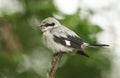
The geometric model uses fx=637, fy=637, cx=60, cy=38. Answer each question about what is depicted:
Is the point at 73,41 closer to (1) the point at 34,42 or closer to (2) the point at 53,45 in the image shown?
(2) the point at 53,45

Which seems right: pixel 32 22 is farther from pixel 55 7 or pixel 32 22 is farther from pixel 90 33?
pixel 90 33

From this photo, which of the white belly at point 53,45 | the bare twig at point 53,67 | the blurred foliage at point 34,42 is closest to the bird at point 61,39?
the white belly at point 53,45

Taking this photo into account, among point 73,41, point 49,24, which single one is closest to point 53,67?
point 73,41

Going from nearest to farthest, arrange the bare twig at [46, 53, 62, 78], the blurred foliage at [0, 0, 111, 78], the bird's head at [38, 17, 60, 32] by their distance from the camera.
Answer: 1. the bare twig at [46, 53, 62, 78]
2. the bird's head at [38, 17, 60, 32]
3. the blurred foliage at [0, 0, 111, 78]

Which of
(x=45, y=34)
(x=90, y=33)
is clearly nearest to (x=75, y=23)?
(x=90, y=33)

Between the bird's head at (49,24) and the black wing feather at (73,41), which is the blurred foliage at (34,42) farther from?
the black wing feather at (73,41)

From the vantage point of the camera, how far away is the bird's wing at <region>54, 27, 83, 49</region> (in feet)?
15.5

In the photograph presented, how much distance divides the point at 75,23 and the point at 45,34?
1.28m

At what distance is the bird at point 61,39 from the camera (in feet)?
15.5

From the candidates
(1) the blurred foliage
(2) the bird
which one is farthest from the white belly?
(1) the blurred foliage

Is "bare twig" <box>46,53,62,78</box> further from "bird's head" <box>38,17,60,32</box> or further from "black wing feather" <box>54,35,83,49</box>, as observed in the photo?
"bird's head" <box>38,17,60,32</box>

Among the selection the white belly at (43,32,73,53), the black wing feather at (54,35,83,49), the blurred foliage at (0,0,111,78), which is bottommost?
the blurred foliage at (0,0,111,78)

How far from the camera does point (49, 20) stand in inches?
193

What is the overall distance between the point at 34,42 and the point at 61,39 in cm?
207
